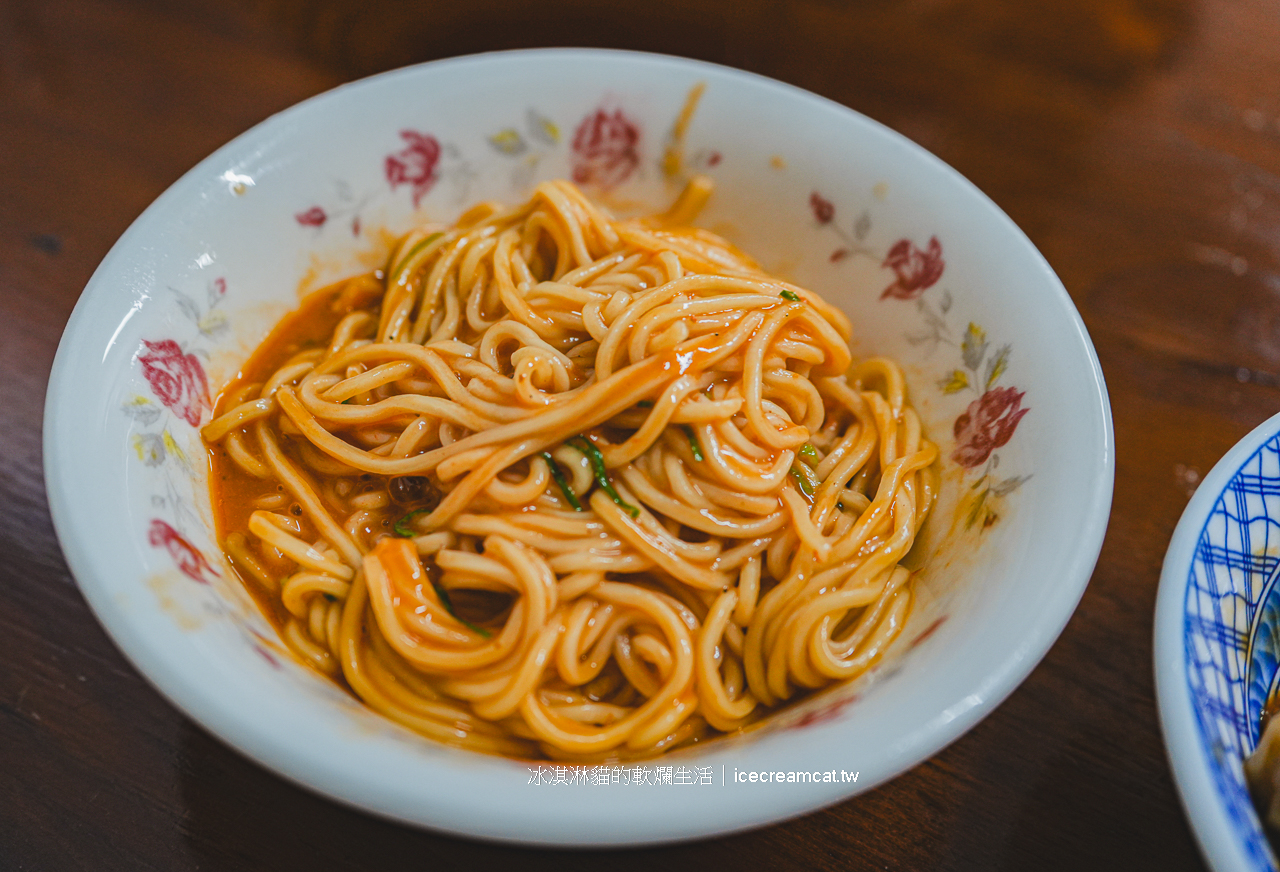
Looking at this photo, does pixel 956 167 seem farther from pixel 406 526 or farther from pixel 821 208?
pixel 406 526

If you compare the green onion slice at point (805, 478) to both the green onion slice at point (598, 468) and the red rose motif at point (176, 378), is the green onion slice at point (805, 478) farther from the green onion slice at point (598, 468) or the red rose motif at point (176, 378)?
the red rose motif at point (176, 378)

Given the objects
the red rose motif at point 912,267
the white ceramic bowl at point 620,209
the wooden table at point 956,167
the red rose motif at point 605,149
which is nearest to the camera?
the white ceramic bowl at point 620,209

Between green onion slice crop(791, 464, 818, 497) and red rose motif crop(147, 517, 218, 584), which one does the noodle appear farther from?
red rose motif crop(147, 517, 218, 584)

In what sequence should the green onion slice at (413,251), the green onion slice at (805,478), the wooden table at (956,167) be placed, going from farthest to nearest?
the green onion slice at (413,251) < the green onion slice at (805,478) < the wooden table at (956,167)

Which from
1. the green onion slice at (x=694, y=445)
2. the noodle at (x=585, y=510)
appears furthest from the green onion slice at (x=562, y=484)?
the green onion slice at (x=694, y=445)

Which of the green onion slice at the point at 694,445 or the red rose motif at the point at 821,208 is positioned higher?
the red rose motif at the point at 821,208

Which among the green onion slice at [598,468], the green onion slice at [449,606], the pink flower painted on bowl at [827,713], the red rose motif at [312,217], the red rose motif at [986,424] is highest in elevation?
the red rose motif at [986,424]

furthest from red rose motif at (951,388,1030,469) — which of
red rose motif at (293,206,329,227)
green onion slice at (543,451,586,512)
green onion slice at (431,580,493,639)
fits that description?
red rose motif at (293,206,329,227)

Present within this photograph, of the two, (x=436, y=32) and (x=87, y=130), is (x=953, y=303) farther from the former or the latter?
(x=87, y=130)
